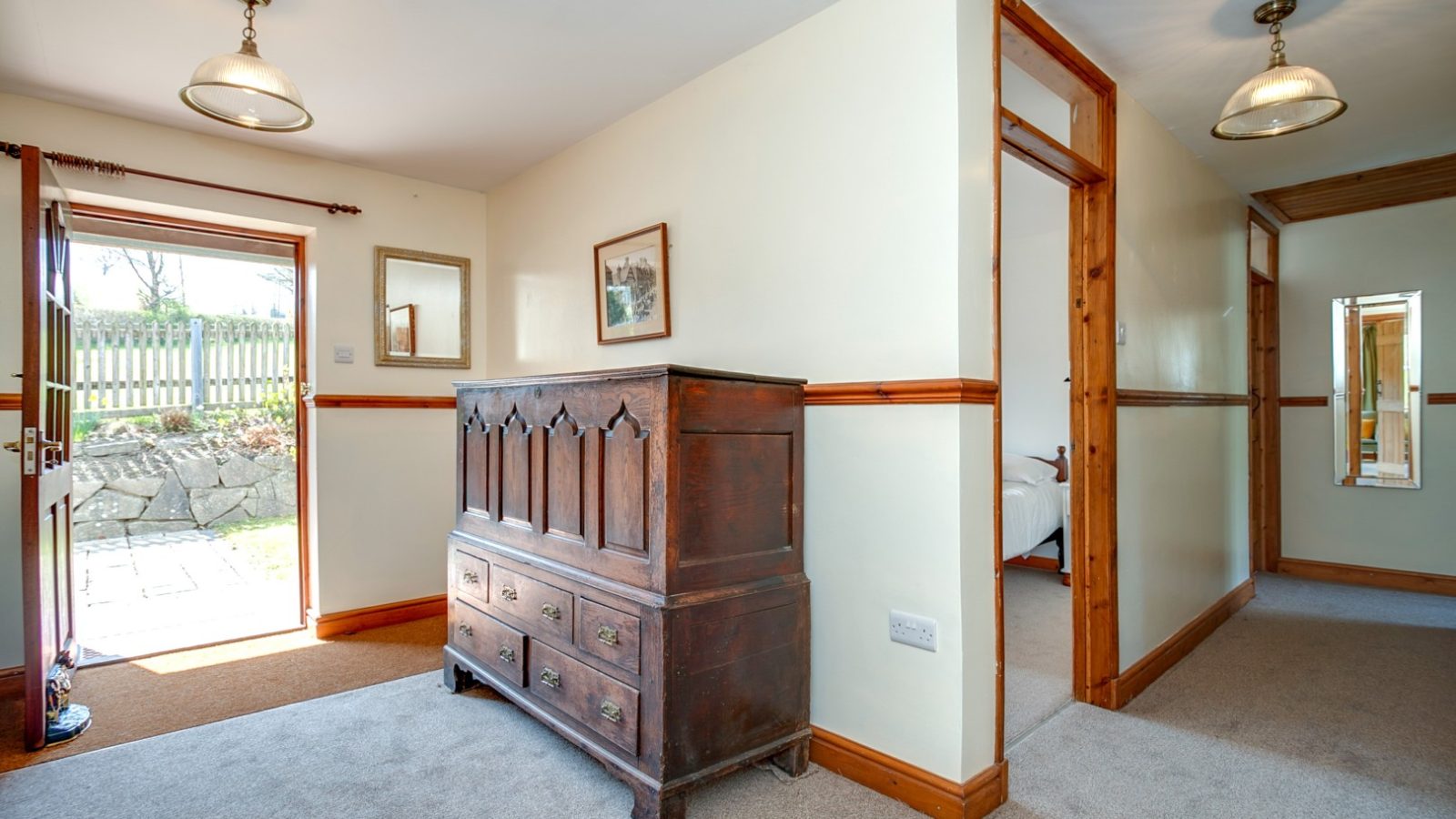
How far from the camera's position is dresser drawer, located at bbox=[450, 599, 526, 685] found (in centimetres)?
238

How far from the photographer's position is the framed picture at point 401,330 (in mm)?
3752

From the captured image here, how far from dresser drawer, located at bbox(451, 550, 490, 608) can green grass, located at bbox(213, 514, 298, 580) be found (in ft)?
4.82

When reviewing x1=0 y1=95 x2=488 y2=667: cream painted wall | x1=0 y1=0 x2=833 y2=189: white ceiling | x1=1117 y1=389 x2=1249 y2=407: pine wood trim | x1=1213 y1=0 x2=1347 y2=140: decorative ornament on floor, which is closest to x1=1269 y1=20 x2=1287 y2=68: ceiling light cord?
x1=1213 y1=0 x2=1347 y2=140: decorative ornament on floor

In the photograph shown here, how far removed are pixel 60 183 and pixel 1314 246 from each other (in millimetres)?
6968

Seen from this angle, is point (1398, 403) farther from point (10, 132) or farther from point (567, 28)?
point (10, 132)

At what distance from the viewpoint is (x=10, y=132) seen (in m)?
2.74

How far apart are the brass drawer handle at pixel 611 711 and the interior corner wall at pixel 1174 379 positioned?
1955 mm

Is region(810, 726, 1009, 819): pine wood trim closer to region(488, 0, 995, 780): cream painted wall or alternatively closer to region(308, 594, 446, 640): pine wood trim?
region(488, 0, 995, 780): cream painted wall

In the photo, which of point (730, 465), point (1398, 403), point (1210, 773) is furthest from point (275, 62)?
point (1398, 403)

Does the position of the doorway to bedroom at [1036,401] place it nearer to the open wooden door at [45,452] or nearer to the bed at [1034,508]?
the bed at [1034,508]

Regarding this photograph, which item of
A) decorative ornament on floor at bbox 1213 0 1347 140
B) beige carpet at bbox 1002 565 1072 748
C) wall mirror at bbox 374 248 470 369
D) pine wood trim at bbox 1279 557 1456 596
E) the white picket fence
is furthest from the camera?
pine wood trim at bbox 1279 557 1456 596

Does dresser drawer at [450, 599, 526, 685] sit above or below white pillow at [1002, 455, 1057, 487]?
below

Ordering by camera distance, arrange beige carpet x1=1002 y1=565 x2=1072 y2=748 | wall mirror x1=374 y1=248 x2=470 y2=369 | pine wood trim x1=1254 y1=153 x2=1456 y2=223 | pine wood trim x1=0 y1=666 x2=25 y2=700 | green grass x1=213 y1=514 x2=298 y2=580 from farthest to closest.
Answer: pine wood trim x1=1254 y1=153 x2=1456 y2=223, wall mirror x1=374 y1=248 x2=470 y2=369, green grass x1=213 y1=514 x2=298 y2=580, pine wood trim x1=0 y1=666 x2=25 y2=700, beige carpet x1=1002 y1=565 x2=1072 y2=748

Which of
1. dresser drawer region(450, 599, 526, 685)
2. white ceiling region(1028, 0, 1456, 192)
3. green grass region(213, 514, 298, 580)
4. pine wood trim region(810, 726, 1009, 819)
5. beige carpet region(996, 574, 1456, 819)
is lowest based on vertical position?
beige carpet region(996, 574, 1456, 819)
